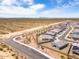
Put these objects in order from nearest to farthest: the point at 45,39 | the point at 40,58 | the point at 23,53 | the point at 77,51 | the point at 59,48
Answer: the point at 40,58
the point at 23,53
the point at 77,51
the point at 59,48
the point at 45,39

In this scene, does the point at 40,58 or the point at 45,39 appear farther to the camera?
the point at 45,39

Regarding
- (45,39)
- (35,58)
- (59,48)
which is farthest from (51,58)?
(45,39)

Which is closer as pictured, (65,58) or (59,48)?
(65,58)

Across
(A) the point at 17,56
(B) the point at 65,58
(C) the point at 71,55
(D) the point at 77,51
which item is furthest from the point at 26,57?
(D) the point at 77,51

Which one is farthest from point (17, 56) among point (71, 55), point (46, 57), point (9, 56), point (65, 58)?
point (71, 55)

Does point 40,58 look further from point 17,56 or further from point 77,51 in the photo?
point 77,51

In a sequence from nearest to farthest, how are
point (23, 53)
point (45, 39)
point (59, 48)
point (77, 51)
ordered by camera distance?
point (23, 53)
point (77, 51)
point (59, 48)
point (45, 39)

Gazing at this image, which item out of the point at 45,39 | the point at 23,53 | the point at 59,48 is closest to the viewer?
the point at 23,53

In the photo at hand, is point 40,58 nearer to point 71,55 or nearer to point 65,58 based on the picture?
point 65,58

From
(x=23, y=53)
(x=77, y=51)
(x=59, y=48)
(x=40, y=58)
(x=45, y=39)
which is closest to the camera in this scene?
(x=40, y=58)
